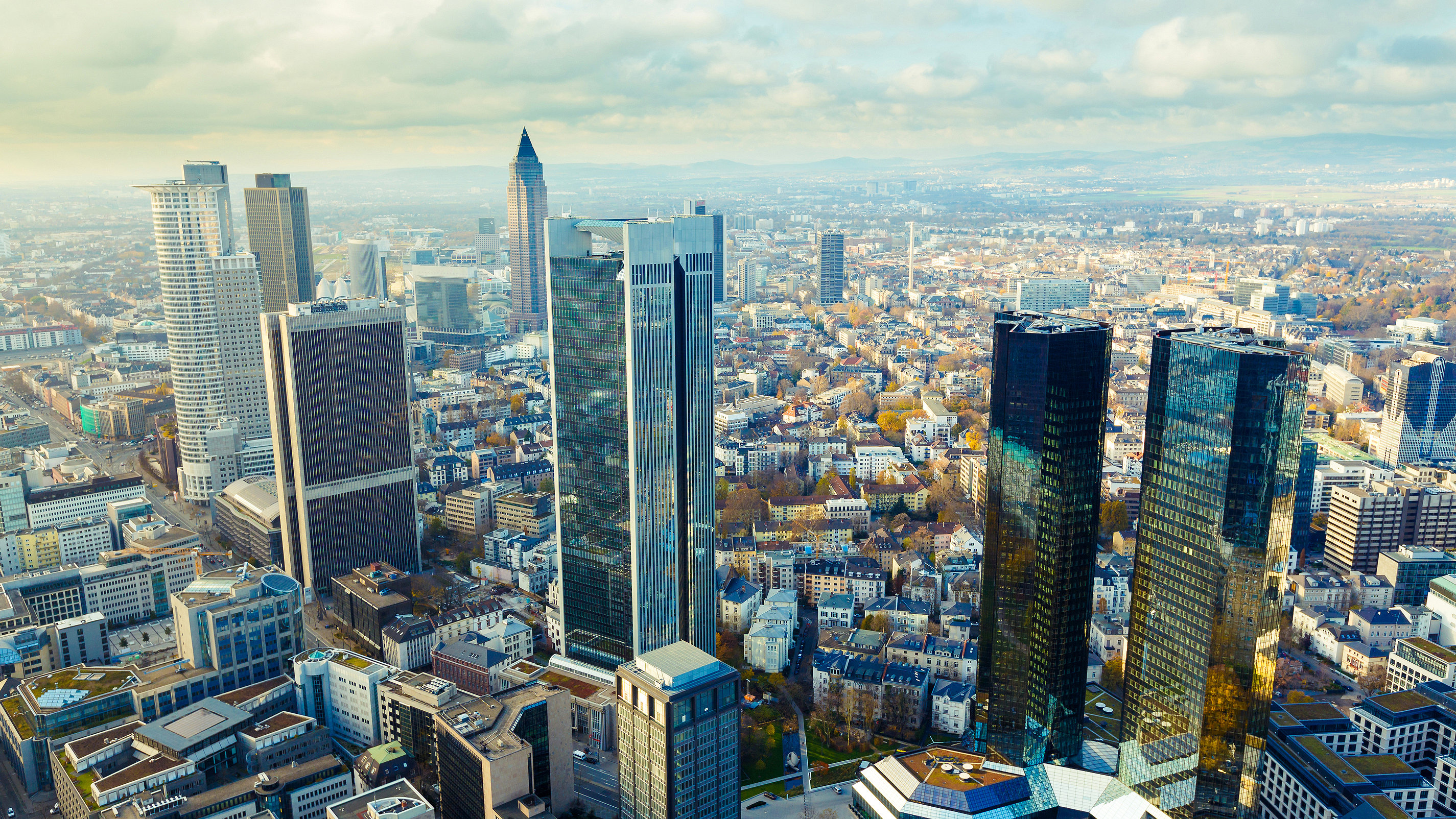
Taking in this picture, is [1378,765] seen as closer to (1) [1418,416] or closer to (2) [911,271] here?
(1) [1418,416]

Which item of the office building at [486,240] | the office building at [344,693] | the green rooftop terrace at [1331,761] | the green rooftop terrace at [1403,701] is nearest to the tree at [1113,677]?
the green rooftop terrace at [1331,761]

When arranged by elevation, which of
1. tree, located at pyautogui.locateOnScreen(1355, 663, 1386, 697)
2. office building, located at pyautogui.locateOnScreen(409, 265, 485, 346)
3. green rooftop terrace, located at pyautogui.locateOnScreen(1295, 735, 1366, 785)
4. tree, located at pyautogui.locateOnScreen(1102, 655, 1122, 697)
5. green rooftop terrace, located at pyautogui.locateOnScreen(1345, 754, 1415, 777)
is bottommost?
tree, located at pyautogui.locateOnScreen(1355, 663, 1386, 697)

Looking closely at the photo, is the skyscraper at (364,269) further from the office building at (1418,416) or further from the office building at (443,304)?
the office building at (1418,416)

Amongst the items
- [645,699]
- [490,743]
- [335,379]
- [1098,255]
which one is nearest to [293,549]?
[335,379]

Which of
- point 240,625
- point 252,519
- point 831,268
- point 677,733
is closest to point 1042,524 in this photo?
point 677,733

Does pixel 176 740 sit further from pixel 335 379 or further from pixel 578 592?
pixel 335 379

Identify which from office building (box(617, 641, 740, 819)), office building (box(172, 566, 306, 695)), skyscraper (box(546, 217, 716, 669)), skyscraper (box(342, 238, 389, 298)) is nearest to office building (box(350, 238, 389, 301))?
skyscraper (box(342, 238, 389, 298))

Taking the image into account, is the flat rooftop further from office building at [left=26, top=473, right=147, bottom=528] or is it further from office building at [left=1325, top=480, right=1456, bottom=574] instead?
office building at [left=26, top=473, right=147, bottom=528]
